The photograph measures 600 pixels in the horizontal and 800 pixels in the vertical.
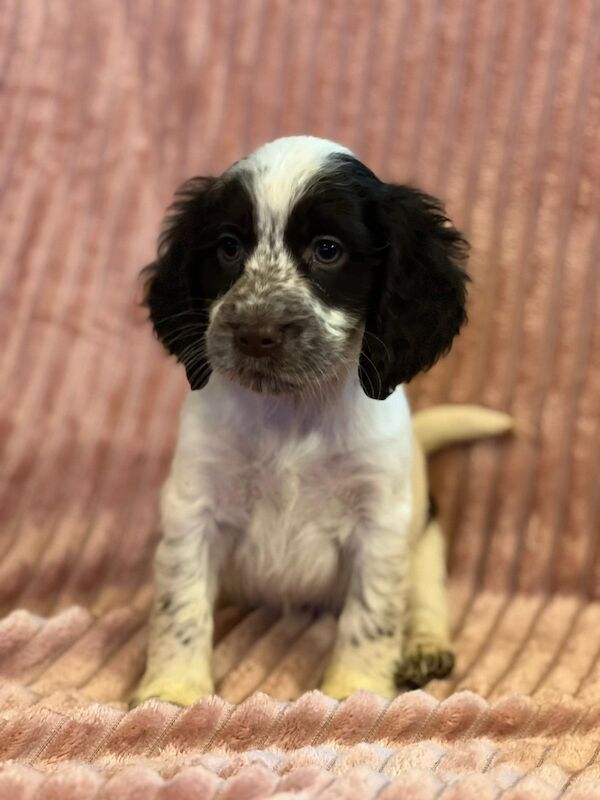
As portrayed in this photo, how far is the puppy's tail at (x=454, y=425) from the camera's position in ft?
8.71

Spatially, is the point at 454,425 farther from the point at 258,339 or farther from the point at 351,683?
the point at 258,339

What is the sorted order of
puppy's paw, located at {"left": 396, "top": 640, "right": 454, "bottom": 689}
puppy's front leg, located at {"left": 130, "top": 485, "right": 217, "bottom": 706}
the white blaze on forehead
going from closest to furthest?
the white blaze on forehead, puppy's front leg, located at {"left": 130, "top": 485, "right": 217, "bottom": 706}, puppy's paw, located at {"left": 396, "top": 640, "right": 454, "bottom": 689}

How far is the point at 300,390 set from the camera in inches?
75.9

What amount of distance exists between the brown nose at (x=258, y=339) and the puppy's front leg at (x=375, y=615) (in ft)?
1.69

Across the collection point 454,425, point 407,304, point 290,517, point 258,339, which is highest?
point 407,304

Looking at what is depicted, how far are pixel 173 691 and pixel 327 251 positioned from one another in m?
0.93

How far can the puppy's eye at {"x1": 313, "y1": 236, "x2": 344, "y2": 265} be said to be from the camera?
1938mm

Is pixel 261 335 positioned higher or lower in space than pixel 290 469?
higher

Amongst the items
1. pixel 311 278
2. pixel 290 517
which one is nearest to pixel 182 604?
pixel 290 517

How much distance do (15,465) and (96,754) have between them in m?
1.19

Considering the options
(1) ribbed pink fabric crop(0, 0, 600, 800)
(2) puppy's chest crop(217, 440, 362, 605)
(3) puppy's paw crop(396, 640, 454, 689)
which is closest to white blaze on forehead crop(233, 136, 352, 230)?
(2) puppy's chest crop(217, 440, 362, 605)

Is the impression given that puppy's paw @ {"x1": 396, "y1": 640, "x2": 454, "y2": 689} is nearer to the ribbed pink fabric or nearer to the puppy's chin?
the ribbed pink fabric

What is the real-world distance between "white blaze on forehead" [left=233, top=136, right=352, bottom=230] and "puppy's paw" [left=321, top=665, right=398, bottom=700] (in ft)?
3.09

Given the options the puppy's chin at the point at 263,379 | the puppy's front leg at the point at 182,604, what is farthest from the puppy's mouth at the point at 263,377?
the puppy's front leg at the point at 182,604
